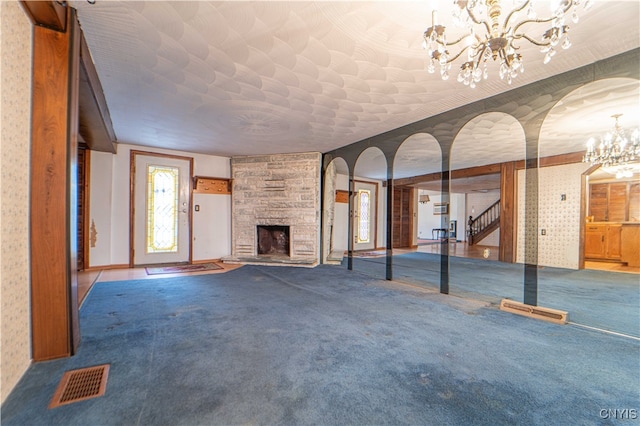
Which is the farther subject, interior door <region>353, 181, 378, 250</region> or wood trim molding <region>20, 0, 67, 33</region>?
interior door <region>353, 181, 378, 250</region>

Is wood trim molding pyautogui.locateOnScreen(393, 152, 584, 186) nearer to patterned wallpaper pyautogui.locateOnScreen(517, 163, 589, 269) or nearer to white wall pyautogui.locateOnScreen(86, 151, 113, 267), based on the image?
patterned wallpaper pyautogui.locateOnScreen(517, 163, 589, 269)

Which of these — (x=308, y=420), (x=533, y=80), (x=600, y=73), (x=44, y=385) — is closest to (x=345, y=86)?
(x=533, y=80)

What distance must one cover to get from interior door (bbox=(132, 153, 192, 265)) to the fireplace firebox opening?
61.8 inches

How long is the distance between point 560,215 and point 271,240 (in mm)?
6587

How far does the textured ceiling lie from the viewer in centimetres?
190

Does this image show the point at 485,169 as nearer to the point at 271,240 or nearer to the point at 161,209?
the point at 271,240

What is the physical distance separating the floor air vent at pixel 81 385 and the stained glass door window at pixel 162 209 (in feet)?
14.0

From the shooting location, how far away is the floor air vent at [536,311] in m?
2.70

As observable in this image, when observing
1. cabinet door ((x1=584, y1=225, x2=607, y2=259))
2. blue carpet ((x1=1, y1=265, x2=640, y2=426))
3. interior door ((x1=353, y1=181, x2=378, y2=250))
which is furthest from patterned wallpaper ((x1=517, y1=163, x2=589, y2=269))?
blue carpet ((x1=1, y1=265, x2=640, y2=426))

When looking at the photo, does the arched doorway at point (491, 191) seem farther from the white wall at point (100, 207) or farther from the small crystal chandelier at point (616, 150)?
the white wall at point (100, 207)

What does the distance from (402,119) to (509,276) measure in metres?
3.54

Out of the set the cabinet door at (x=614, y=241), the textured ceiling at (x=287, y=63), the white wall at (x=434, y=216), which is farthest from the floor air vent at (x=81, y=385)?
the white wall at (x=434, y=216)

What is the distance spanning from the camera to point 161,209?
561cm

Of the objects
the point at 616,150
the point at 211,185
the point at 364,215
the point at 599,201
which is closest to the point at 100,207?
the point at 211,185
